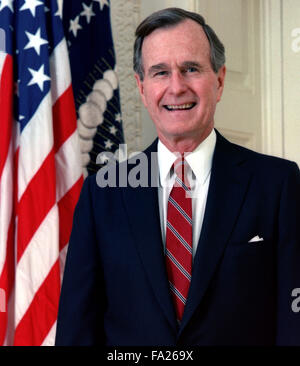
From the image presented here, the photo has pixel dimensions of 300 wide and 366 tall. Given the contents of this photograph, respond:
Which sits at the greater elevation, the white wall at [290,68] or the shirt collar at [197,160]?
the white wall at [290,68]

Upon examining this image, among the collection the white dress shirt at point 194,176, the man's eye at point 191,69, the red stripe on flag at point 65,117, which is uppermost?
the red stripe on flag at point 65,117

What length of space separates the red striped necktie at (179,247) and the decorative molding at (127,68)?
47.0 inches

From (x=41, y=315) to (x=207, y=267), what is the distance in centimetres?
87

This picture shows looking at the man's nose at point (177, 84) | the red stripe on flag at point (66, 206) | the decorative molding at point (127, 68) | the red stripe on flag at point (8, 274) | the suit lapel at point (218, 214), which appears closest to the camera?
the suit lapel at point (218, 214)

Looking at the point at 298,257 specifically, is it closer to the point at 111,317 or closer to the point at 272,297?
the point at 272,297

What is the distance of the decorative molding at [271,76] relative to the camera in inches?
128

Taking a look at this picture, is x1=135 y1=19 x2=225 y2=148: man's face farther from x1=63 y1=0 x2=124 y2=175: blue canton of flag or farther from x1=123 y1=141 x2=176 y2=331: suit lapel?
x1=63 y1=0 x2=124 y2=175: blue canton of flag

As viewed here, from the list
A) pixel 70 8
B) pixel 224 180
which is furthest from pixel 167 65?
pixel 70 8

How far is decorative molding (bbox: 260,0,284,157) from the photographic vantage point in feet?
10.6

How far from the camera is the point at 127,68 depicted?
2678 mm

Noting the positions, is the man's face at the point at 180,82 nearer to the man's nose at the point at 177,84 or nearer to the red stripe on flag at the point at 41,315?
the man's nose at the point at 177,84

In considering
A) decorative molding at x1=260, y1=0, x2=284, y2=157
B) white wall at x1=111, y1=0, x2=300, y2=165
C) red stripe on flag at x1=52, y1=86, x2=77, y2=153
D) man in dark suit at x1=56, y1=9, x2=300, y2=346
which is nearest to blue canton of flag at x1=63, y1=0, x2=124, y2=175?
red stripe on flag at x1=52, y1=86, x2=77, y2=153

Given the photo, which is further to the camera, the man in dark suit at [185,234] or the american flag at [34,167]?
the american flag at [34,167]

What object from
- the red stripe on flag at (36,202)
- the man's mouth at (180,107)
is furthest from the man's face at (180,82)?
the red stripe on flag at (36,202)
